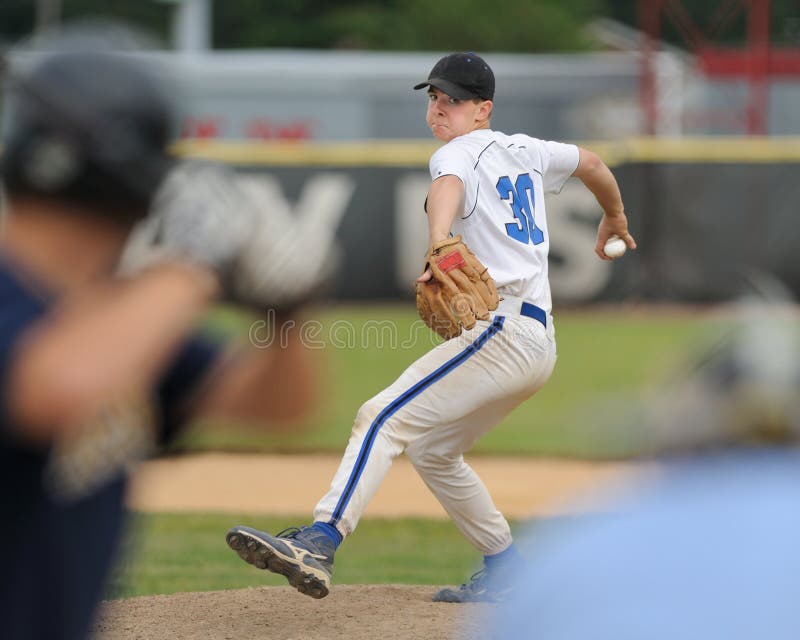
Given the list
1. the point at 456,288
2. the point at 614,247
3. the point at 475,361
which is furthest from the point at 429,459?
the point at 614,247

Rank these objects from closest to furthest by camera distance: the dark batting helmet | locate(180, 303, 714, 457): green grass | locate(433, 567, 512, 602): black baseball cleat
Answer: the dark batting helmet
locate(433, 567, 512, 602): black baseball cleat
locate(180, 303, 714, 457): green grass

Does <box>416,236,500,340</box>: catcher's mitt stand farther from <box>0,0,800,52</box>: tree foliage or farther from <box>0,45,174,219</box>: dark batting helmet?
<box>0,0,800,52</box>: tree foliage

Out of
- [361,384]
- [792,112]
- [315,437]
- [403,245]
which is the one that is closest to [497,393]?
[315,437]

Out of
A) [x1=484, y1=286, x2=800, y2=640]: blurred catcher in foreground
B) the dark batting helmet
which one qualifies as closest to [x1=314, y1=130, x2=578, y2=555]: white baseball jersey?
the dark batting helmet

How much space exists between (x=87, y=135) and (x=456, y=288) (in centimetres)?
223

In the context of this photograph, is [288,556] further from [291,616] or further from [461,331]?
[461,331]

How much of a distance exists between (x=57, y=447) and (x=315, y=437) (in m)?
7.93

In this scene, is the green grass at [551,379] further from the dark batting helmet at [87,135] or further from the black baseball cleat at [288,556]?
the dark batting helmet at [87,135]

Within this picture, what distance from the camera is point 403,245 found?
53.4 ft

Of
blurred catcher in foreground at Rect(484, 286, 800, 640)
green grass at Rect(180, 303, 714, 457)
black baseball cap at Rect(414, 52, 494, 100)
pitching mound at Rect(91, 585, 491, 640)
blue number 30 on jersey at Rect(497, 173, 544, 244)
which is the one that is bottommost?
green grass at Rect(180, 303, 714, 457)

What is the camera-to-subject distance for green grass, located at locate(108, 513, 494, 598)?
228 inches

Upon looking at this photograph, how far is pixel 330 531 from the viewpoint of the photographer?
168 inches

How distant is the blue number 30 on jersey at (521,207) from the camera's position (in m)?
4.43

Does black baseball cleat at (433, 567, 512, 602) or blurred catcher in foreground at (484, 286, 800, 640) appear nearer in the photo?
Answer: blurred catcher in foreground at (484, 286, 800, 640)
